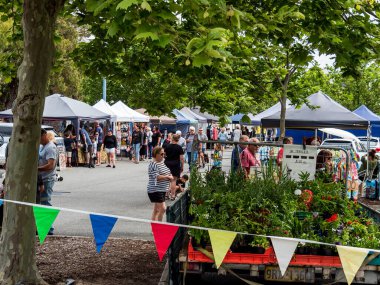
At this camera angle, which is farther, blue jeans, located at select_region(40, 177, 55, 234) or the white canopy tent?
the white canopy tent

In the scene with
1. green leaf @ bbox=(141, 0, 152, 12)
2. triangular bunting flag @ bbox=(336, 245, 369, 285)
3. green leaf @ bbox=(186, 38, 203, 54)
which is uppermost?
green leaf @ bbox=(141, 0, 152, 12)

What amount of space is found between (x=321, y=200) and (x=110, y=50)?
4.31 meters

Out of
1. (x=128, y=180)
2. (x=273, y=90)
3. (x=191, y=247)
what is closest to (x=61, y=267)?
(x=191, y=247)

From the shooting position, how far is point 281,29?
29.3 feet

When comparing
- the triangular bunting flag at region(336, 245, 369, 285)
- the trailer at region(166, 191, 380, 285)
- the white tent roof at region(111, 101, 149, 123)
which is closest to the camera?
the triangular bunting flag at region(336, 245, 369, 285)

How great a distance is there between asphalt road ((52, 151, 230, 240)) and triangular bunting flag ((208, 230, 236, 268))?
4.79 metres

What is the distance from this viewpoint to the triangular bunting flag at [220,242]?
6500mm

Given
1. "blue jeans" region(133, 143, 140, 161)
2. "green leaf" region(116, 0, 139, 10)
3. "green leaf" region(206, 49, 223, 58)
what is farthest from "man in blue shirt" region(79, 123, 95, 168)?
"green leaf" region(206, 49, 223, 58)

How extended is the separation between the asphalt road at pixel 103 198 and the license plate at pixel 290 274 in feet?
14.5

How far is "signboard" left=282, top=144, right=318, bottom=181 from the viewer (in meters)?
9.95

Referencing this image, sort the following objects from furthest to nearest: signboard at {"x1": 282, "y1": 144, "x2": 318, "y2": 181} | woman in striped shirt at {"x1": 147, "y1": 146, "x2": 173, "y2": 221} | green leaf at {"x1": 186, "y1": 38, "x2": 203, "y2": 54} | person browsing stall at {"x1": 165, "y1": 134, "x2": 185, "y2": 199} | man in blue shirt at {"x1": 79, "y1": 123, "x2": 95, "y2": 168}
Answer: man in blue shirt at {"x1": 79, "y1": 123, "x2": 95, "y2": 168}
person browsing stall at {"x1": 165, "y1": 134, "x2": 185, "y2": 199}
woman in striped shirt at {"x1": 147, "y1": 146, "x2": 173, "y2": 221}
signboard at {"x1": 282, "y1": 144, "x2": 318, "y2": 181}
green leaf at {"x1": 186, "y1": 38, "x2": 203, "y2": 54}

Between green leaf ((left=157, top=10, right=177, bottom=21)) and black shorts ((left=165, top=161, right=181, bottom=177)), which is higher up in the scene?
green leaf ((left=157, top=10, right=177, bottom=21))

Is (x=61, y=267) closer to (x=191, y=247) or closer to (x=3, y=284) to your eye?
(x=3, y=284)

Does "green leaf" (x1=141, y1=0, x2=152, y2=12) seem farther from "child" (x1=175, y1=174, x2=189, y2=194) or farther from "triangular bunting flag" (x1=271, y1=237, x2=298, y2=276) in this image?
"child" (x1=175, y1=174, x2=189, y2=194)
